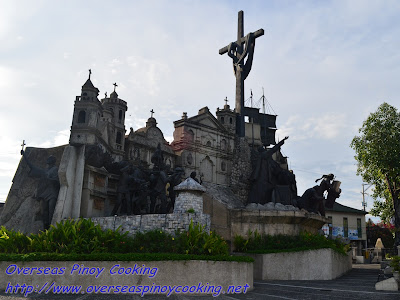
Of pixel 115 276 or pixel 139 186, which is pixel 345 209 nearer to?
pixel 139 186

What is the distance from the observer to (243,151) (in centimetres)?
3020

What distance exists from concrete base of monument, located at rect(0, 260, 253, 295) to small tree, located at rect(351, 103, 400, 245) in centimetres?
1868

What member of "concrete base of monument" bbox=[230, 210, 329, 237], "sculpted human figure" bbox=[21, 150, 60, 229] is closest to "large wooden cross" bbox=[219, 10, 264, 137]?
"concrete base of monument" bbox=[230, 210, 329, 237]

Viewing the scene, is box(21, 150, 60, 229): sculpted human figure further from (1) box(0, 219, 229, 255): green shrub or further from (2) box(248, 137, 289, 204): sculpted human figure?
(2) box(248, 137, 289, 204): sculpted human figure

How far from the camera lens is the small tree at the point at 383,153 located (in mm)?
26281

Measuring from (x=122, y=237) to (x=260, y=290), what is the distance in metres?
4.76

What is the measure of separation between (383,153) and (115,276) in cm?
2103

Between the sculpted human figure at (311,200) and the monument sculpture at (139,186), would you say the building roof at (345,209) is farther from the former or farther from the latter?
the sculpted human figure at (311,200)

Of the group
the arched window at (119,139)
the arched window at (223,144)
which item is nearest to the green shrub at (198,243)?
the arched window at (119,139)

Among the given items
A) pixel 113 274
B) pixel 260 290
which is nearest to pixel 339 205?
pixel 260 290

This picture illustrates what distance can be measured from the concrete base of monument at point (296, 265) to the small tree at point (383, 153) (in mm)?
11205

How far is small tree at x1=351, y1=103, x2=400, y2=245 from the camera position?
86.2 ft

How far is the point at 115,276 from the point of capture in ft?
37.7

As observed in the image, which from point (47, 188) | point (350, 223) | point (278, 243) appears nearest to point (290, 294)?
point (278, 243)
